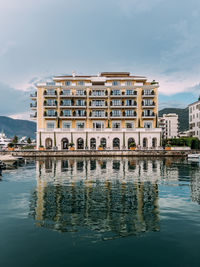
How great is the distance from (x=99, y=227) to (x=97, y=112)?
231 feet

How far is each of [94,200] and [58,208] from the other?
3265 mm

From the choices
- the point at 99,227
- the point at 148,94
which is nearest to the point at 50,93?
the point at 148,94

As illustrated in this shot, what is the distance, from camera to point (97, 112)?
269 feet

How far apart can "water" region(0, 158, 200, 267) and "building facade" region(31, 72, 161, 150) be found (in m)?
58.6

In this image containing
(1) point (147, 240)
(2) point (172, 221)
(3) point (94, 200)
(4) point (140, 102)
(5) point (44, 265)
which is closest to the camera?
(5) point (44, 265)

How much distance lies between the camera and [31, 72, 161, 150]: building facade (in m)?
79.9

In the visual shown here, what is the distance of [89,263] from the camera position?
9008mm

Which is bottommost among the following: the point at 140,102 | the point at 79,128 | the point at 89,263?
the point at 89,263

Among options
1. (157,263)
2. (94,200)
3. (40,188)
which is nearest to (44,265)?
(157,263)

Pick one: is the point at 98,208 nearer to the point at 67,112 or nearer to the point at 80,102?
the point at 67,112

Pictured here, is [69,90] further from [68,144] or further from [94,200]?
[94,200]

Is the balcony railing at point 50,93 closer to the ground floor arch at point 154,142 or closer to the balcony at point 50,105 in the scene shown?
the balcony at point 50,105

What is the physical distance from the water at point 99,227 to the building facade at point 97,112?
58.6 metres

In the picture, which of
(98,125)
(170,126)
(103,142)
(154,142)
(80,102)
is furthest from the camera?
(170,126)
